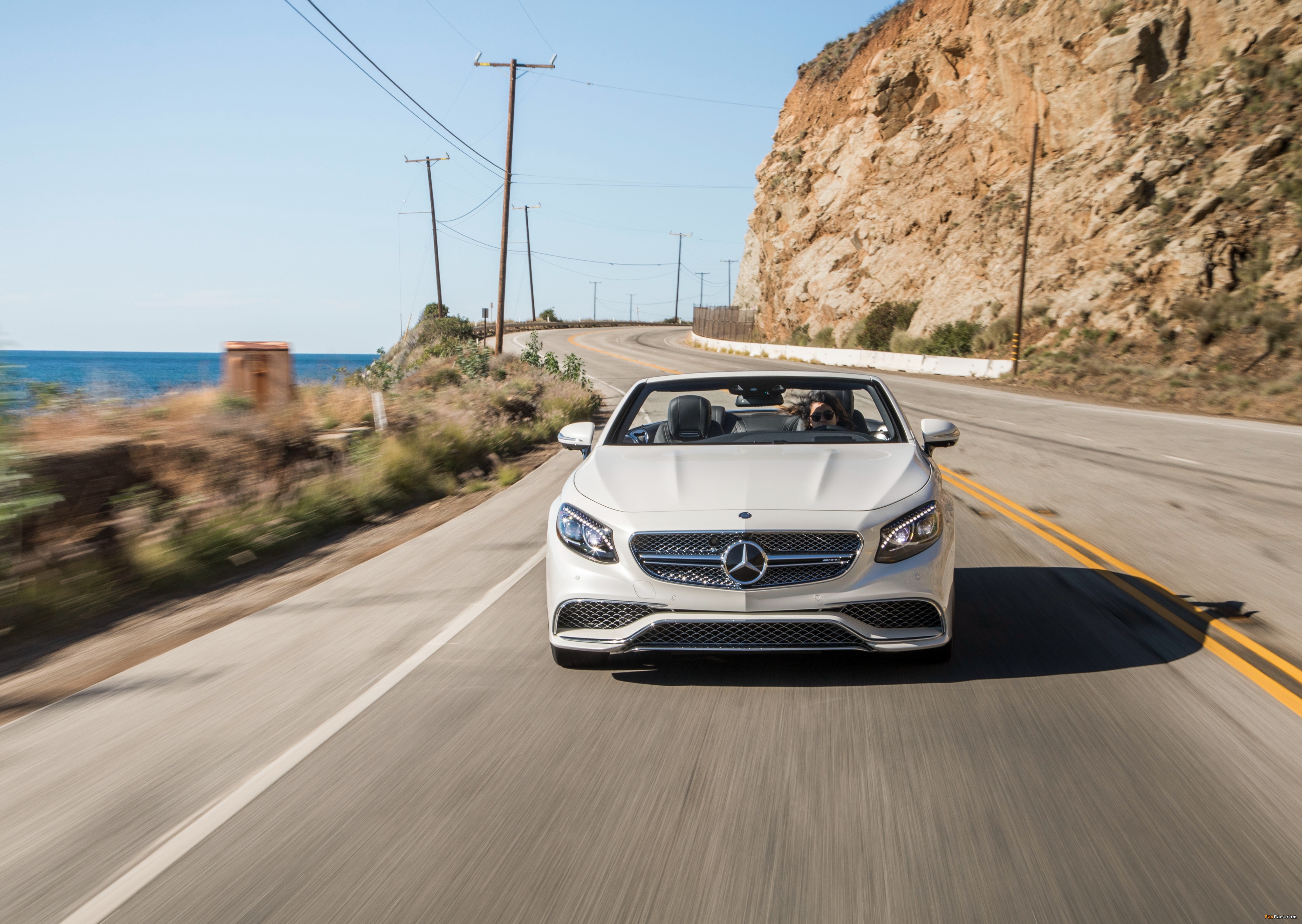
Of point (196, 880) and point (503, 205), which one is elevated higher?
point (503, 205)

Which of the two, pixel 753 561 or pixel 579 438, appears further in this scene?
pixel 579 438

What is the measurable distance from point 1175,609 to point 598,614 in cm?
381

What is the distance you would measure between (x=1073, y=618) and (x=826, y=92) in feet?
211

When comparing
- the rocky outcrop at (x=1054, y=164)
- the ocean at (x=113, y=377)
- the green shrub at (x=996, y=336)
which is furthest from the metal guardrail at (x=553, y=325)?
the ocean at (x=113, y=377)

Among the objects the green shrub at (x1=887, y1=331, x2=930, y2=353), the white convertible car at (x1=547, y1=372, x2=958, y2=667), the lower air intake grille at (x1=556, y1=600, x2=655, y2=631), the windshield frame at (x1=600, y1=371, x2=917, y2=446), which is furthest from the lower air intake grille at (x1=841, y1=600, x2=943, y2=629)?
the green shrub at (x1=887, y1=331, x2=930, y2=353)

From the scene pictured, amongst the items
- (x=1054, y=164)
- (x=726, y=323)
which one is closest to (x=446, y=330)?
(x=1054, y=164)

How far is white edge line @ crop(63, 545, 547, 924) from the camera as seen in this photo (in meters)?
2.95

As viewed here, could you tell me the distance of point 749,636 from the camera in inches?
173

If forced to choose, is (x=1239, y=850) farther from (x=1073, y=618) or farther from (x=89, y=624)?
(x=89, y=624)

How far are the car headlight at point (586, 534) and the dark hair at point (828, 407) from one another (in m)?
2.16

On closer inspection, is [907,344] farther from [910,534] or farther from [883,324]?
[910,534]

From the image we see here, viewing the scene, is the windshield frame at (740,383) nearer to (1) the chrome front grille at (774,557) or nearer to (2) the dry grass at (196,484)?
(1) the chrome front grille at (774,557)

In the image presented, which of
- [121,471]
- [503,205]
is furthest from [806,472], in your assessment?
[503,205]

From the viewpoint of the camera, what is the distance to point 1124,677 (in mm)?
4805
